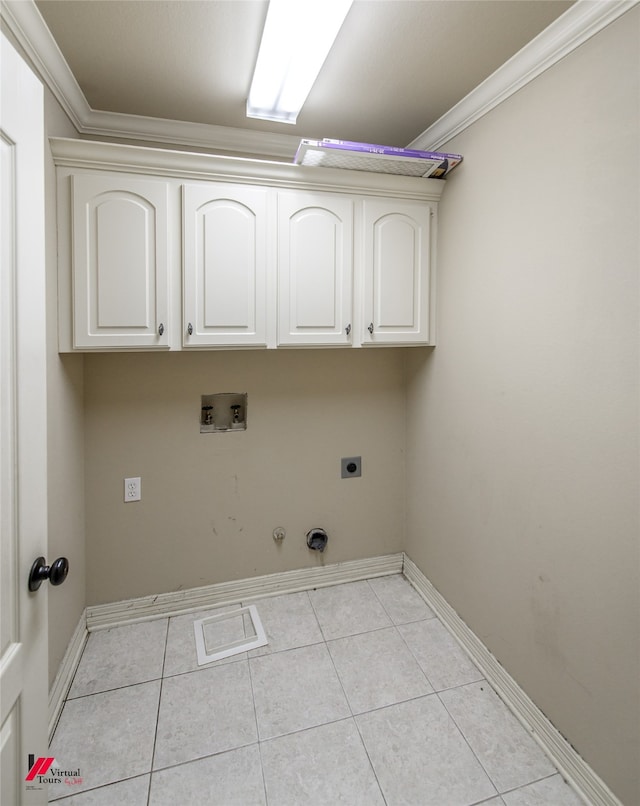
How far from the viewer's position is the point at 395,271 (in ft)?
6.71

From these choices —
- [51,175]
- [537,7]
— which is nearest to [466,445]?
[537,7]

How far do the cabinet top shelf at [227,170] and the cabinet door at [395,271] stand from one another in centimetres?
8

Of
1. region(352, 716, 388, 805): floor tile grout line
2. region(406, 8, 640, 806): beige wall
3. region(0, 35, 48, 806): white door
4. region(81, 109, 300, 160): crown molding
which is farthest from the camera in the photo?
region(81, 109, 300, 160): crown molding

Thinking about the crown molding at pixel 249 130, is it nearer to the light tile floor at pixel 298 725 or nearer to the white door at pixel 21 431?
the white door at pixel 21 431

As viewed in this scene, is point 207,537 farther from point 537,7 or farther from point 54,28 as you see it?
point 537,7

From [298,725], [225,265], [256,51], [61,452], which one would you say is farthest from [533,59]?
[298,725]

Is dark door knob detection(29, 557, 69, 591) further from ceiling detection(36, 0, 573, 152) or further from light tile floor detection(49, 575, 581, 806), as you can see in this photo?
ceiling detection(36, 0, 573, 152)

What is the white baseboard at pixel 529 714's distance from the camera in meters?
1.30

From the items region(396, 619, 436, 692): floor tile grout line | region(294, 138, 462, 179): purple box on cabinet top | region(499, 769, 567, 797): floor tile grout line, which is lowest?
region(499, 769, 567, 797): floor tile grout line

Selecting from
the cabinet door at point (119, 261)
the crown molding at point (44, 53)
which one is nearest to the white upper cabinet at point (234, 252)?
the cabinet door at point (119, 261)

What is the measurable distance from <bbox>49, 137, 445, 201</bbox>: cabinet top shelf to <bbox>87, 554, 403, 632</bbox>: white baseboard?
1987 millimetres

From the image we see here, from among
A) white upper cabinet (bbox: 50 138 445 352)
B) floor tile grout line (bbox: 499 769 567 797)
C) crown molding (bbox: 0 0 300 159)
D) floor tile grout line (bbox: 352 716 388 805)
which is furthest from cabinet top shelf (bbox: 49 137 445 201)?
floor tile grout line (bbox: 499 769 567 797)

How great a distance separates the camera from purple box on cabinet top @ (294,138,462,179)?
1.70m

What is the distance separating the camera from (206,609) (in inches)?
87.6
